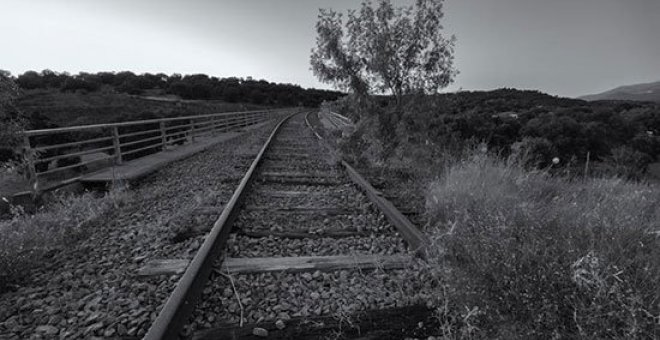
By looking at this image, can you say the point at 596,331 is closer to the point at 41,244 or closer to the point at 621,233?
the point at 621,233

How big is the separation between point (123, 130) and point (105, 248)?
1376cm

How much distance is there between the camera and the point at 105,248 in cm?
323

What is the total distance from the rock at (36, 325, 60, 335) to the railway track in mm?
711

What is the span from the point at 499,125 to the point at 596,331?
2910 centimetres

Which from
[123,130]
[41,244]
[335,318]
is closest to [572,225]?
[335,318]

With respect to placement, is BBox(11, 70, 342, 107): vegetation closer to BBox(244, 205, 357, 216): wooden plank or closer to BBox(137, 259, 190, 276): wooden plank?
BBox(244, 205, 357, 216): wooden plank

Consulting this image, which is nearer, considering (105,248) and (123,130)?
(105,248)

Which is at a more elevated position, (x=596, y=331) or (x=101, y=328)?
(x=596, y=331)

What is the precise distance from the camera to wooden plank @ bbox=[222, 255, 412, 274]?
268 centimetres

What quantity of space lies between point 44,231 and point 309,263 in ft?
9.95

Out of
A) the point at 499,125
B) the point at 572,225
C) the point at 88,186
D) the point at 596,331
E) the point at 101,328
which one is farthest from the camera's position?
the point at 499,125

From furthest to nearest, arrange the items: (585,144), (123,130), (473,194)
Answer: (585,144) < (123,130) < (473,194)

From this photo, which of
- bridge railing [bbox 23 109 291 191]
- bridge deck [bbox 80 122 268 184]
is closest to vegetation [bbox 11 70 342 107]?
bridge railing [bbox 23 109 291 191]

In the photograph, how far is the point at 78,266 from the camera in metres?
2.87
